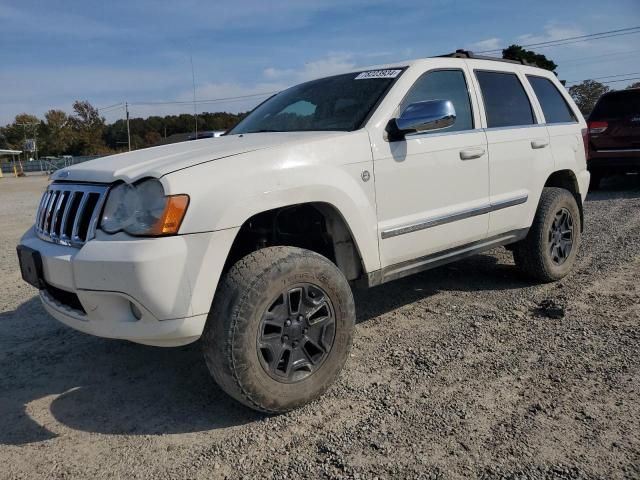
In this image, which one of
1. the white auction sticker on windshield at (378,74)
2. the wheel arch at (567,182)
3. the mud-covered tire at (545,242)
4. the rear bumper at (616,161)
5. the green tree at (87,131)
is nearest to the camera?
the white auction sticker on windshield at (378,74)

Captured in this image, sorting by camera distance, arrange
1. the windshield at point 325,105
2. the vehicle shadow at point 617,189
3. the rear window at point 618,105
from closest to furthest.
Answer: the windshield at point 325,105, the rear window at point 618,105, the vehicle shadow at point 617,189

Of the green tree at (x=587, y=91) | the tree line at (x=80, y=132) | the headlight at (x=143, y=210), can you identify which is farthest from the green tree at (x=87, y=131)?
the headlight at (x=143, y=210)

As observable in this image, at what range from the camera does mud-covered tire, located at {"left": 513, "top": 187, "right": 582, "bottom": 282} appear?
4.48 metres

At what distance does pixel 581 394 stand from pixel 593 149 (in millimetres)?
8369

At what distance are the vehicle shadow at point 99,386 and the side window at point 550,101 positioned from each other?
209 centimetres

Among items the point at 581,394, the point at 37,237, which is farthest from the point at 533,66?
the point at 37,237

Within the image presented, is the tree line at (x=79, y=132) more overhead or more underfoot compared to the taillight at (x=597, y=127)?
more overhead

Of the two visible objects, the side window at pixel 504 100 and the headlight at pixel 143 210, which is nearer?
the headlight at pixel 143 210

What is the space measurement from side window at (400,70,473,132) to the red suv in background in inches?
278

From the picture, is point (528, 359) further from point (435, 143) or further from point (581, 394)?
point (435, 143)

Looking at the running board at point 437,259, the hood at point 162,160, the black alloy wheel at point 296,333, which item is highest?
the hood at point 162,160

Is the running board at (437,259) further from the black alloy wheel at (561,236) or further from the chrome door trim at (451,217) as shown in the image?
the black alloy wheel at (561,236)

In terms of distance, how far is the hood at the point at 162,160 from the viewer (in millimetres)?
2496

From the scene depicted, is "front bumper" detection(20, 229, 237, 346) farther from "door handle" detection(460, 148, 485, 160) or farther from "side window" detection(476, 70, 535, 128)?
"side window" detection(476, 70, 535, 128)
